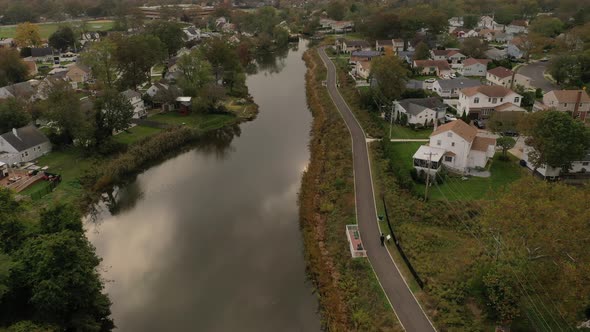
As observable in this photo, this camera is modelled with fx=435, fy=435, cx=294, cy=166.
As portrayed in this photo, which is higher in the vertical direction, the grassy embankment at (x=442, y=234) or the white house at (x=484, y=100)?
the white house at (x=484, y=100)

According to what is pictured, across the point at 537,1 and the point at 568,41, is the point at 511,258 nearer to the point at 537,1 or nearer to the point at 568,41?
the point at 568,41

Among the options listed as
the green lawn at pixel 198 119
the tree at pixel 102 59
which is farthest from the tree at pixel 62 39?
the green lawn at pixel 198 119

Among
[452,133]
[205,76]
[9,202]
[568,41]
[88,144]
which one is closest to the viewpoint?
[9,202]

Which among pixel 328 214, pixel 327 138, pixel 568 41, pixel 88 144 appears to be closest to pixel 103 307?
pixel 328 214

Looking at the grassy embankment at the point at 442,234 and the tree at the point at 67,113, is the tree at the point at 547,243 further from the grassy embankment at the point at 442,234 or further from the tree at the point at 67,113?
the tree at the point at 67,113

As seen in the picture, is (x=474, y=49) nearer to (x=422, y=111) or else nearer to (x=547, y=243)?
(x=422, y=111)

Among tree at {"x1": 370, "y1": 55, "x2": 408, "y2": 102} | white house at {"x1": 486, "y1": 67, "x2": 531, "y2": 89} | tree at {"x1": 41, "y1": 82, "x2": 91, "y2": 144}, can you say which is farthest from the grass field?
white house at {"x1": 486, "y1": 67, "x2": 531, "y2": 89}
